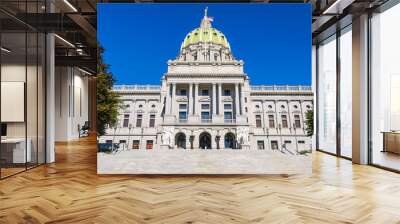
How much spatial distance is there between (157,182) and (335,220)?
10.2 ft

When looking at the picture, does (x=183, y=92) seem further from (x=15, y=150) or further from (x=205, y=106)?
(x=15, y=150)

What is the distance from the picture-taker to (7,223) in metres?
3.72

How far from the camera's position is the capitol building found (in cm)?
638

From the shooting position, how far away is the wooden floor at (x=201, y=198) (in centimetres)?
394

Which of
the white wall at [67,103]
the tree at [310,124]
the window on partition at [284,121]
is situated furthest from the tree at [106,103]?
the white wall at [67,103]

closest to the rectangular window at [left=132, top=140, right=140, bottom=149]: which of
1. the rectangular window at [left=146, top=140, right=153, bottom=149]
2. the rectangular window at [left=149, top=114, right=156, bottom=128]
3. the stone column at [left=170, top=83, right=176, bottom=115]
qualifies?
the rectangular window at [left=146, top=140, right=153, bottom=149]

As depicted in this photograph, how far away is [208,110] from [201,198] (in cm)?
211

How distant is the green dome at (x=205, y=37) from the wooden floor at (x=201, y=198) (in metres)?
2.53

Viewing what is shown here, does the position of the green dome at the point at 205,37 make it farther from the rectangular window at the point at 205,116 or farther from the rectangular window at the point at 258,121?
the rectangular window at the point at 258,121

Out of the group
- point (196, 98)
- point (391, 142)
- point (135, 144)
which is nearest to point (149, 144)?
point (135, 144)

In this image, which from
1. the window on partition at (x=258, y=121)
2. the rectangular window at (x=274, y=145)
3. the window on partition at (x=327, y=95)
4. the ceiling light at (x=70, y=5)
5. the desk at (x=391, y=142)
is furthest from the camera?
the window on partition at (x=327, y=95)

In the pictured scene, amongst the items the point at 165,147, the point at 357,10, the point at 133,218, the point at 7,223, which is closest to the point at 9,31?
the point at 165,147

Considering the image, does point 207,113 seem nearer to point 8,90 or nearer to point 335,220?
point 335,220

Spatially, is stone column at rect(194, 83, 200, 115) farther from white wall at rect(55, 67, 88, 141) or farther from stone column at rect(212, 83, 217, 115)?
white wall at rect(55, 67, 88, 141)
